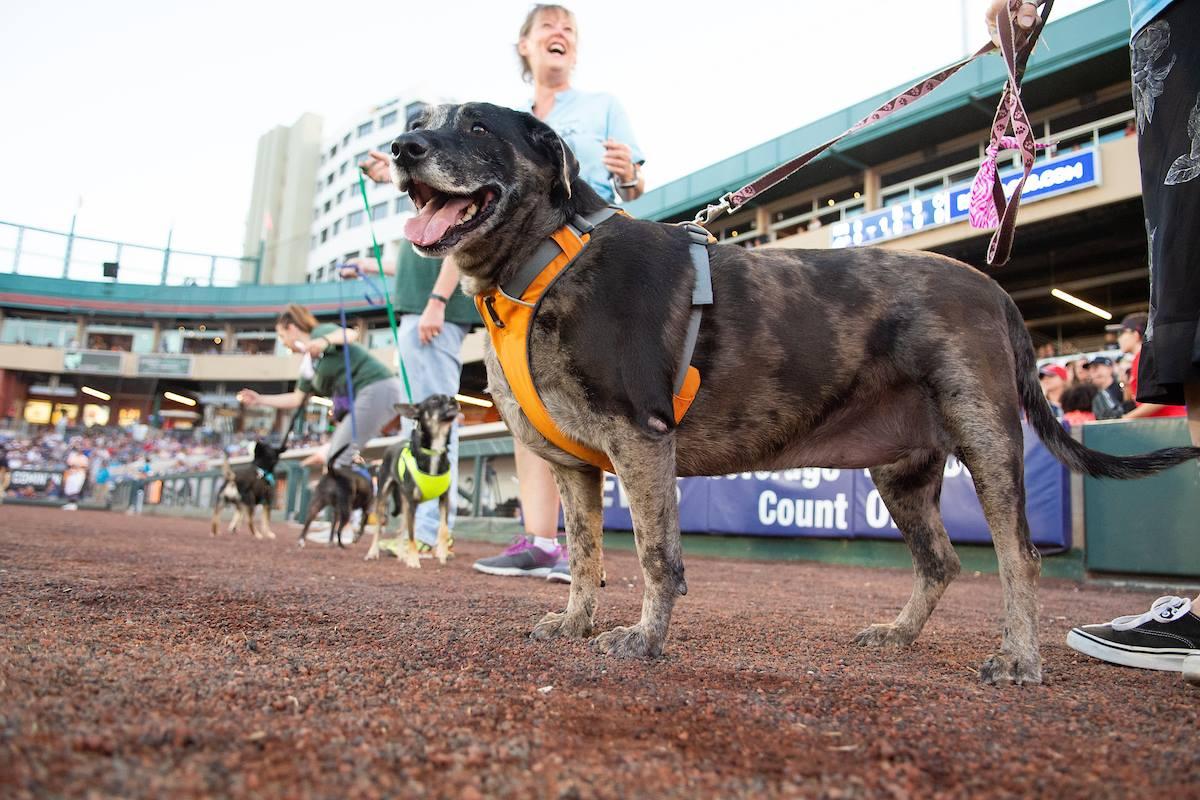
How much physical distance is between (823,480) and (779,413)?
6.27 meters

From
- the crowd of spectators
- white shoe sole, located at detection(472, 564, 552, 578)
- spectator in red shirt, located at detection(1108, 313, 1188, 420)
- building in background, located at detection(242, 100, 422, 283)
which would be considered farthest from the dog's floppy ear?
building in background, located at detection(242, 100, 422, 283)

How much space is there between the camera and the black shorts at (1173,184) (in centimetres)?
214

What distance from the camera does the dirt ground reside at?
3.48 feet

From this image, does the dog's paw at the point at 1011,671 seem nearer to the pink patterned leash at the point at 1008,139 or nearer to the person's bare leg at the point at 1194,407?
the person's bare leg at the point at 1194,407

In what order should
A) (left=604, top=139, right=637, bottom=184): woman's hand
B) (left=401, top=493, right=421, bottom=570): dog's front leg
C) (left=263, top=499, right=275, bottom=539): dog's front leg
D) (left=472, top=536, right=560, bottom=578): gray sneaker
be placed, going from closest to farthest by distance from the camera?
(left=604, top=139, right=637, bottom=184): woman's hand → (left=472, top=536, right=560, bottom=578): gray sneaker → (left=401, top=493, right=421, bottom=570): dog's front leg → (left=263, top=499, right=275, bottom=539): dog's front leg

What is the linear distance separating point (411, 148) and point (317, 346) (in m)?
5.93

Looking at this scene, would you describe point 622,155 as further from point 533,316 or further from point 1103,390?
point 1103,390

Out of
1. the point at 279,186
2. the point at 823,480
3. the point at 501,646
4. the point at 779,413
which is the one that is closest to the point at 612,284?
the point at 779,413

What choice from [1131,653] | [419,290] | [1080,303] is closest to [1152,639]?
[1131,653]

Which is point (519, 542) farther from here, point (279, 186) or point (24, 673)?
point (279, 186)

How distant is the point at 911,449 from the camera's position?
2.67 meters

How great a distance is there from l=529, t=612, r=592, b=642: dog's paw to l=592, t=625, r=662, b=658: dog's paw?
0.90 ft

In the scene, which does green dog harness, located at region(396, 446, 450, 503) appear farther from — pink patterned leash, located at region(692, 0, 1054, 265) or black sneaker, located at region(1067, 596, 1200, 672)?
black sneaker, located at region(1067, 596, 1200, 672)

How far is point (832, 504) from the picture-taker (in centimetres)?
833
